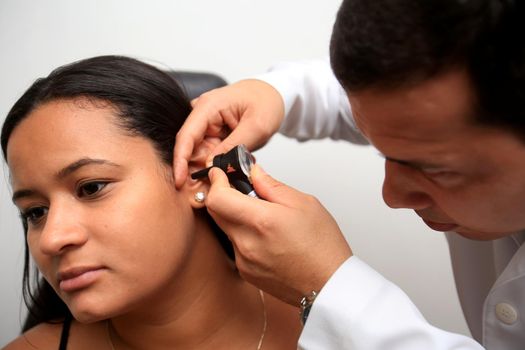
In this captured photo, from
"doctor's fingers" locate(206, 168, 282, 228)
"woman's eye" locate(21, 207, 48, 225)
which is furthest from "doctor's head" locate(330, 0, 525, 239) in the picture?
"woman's eye" locate(21, 207, 48, 225)

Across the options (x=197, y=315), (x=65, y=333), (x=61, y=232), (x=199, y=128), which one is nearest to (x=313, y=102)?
(x=199, y=128)

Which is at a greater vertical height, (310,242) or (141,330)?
(310,242)

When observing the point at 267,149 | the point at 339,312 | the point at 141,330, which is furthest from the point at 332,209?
the point at 339,312

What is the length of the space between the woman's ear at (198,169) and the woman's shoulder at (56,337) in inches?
15.7

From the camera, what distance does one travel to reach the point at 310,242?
0.81 m

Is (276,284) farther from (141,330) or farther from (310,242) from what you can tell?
(141,330)

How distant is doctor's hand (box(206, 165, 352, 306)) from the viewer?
0.81 m

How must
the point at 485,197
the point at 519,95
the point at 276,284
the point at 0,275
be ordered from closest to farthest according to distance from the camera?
the point at 519,95, the point at 485,197, the point at 276,284, the point at 0,275

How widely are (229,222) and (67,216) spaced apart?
0.31 meters

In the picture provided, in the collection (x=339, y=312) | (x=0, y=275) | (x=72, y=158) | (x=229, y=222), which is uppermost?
(x=72, y=158)

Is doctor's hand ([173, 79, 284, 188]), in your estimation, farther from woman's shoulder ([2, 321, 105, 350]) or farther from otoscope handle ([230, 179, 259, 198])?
woman's shoulder ([2, 321, 105, 350])

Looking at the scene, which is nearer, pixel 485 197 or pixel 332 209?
pixel 485 197

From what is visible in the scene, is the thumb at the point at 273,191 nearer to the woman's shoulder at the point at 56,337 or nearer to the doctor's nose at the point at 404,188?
the doctor's nose at the point at 404,188

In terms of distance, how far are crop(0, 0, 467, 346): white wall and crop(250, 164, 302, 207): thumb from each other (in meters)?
0.84
